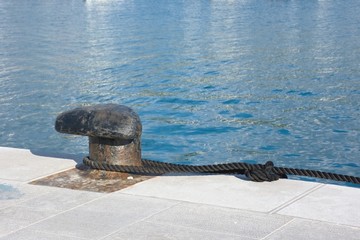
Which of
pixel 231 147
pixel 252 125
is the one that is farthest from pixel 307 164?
pixel 252 125

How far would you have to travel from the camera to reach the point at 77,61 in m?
26.9

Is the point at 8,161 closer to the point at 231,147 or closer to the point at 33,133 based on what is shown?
the point at 231,147

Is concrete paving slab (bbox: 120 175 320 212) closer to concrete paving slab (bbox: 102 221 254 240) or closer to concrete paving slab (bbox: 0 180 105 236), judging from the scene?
concrete paving slab (bbox: 0 180 105 236)

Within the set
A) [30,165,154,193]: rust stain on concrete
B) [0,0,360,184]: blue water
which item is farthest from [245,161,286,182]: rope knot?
[0,0,360,184]: blue water

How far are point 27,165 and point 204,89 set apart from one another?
13.0 m

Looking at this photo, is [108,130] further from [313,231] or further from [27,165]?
[313,231]

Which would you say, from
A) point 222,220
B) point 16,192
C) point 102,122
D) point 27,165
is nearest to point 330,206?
point 222,220

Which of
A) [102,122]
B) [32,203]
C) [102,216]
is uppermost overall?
[102,122]

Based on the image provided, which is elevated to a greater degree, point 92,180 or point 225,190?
point 225,190

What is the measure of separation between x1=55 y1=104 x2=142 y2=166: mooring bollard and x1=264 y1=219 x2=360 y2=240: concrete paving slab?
2106mm

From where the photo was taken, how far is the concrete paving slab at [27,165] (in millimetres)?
7424

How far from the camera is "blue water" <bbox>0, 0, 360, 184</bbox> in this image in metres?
14.2

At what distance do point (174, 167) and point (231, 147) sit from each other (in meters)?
6.75

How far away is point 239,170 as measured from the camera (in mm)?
7238
